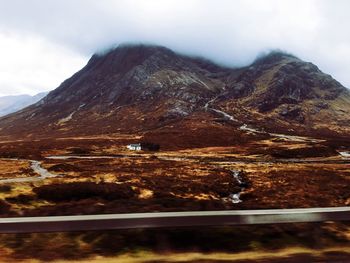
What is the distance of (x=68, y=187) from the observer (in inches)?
1813

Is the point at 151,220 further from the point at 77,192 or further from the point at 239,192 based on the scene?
the point at 239,192

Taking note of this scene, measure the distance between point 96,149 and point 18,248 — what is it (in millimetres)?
126842

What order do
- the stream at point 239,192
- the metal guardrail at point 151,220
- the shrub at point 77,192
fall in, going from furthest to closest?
the stream at point 239,192
the shrub at point 77,192
the metal guardrail at point 151,220

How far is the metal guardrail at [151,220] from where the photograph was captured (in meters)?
18.2

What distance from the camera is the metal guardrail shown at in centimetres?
1816

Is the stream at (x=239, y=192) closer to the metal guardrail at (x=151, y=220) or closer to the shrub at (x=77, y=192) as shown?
the shrub at (x=77, y=192)

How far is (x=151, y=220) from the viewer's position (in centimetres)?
1848

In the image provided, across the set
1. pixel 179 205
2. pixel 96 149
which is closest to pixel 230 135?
pixel 96 149

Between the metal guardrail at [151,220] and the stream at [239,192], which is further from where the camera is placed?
the stream at [239,192]

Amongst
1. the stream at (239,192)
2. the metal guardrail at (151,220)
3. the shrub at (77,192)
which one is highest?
the metal guardrail at (151,220)

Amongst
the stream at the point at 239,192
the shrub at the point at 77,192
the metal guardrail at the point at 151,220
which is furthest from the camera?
the stream at the point at 239,192

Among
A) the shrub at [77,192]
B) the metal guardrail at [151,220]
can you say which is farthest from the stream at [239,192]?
the metal guardrail at [151,220]

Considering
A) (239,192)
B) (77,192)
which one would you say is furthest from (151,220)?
(239,192)

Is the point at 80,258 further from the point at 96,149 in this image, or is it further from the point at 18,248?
the point at 96,149
